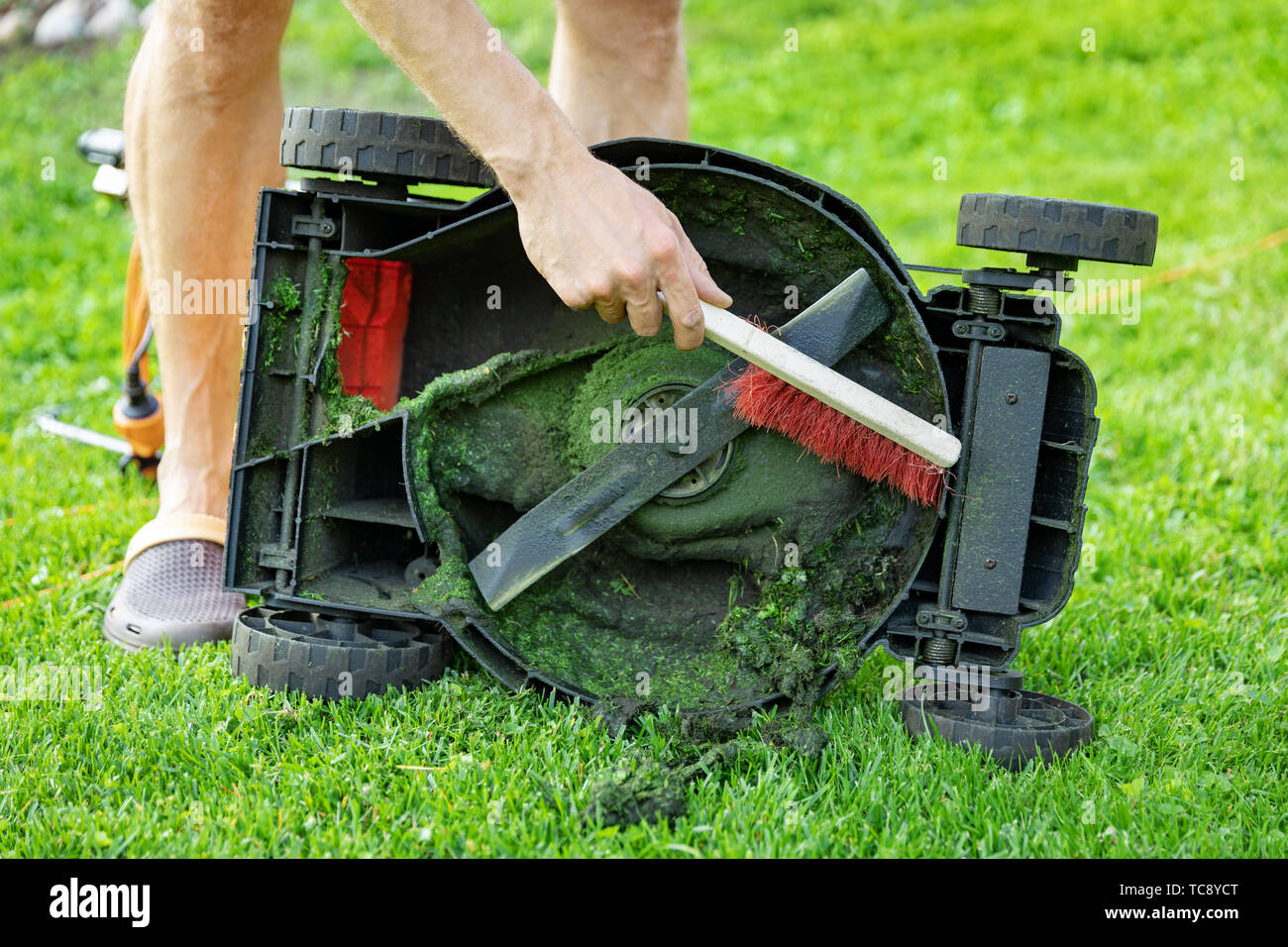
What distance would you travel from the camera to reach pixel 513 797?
1808mm

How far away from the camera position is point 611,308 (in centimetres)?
194

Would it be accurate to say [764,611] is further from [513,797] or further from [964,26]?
[964,26]

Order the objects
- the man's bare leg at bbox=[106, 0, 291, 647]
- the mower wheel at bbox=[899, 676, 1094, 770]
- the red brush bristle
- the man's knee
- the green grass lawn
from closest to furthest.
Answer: the green grass lawn < the mower wheel at bbox=[899, 676, 1094, 770] < the red brush bristle < the man's bare leg at bbox=[106, 0, 291, 647] < the man's knee

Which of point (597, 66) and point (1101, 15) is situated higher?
point (1101, 15)

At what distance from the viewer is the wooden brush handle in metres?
1.95

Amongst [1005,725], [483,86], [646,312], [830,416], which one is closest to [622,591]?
[830,416]

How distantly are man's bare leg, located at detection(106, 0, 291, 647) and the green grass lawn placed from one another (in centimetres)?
20

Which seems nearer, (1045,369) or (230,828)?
(230,828)

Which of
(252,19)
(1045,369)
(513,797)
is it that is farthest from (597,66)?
(513,797)

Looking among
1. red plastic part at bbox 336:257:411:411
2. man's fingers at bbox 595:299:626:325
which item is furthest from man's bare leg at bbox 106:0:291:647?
man's fingers at bbox 595:299:626:325

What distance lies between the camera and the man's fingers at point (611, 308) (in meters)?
1.92

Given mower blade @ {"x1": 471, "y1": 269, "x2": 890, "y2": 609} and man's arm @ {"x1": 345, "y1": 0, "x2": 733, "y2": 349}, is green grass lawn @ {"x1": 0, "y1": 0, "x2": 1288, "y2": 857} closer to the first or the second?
mower blade @ {"x1": 471, "y1": 269, "x2": 890, "y2": 609}

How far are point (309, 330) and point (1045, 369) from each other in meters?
1.38

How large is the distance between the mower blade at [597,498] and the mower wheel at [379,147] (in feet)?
1.90
